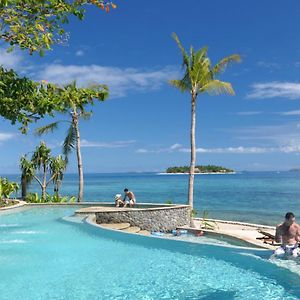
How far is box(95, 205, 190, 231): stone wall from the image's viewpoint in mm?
17547

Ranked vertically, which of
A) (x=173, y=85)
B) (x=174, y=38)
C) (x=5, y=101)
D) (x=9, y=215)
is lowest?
(x=9, y=215)

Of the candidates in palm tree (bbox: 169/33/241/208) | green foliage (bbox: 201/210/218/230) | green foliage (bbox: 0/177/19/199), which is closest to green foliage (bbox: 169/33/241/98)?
palm tree (bbox: 169/33/241/208)

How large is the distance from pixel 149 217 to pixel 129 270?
7.62m

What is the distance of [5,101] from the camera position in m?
6.36

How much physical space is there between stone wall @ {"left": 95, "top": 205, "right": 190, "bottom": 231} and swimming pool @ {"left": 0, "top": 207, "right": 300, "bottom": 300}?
7.69ft

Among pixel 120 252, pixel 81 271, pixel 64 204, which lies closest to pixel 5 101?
pixel 81 271

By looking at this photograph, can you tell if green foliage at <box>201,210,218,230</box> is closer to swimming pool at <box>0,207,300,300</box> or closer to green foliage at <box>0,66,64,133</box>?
swimming pool at <box>0,207,300,300</box>

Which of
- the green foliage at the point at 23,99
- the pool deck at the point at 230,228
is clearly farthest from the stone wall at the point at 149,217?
the green foliage at the point at 23,99

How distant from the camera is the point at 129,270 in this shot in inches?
403

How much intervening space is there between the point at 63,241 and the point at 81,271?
4068 mm

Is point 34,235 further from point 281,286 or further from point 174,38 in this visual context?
point 174,38

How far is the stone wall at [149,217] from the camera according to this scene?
17547 millimetres

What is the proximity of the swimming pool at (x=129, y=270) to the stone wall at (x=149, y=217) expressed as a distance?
234 cm

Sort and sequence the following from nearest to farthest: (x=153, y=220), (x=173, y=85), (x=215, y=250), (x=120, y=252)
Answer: (x=215, y=250) → (x=120, y=252) → (x=153, y=220) → (x=173, y=85)
